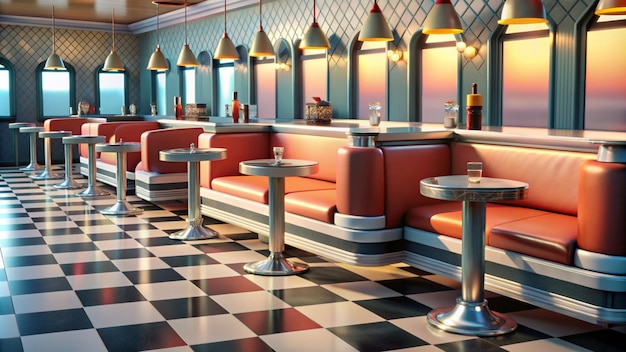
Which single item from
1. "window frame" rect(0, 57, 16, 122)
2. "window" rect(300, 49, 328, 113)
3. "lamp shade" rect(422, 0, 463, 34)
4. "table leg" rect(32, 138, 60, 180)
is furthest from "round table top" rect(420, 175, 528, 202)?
"window frame" rect(0, 57, 16, 122)

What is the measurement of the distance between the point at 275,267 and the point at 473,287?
167 centimetres

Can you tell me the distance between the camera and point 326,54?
33.3ft

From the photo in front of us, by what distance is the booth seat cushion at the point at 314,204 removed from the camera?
5.16 m

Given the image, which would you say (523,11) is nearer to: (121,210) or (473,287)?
(473,287)

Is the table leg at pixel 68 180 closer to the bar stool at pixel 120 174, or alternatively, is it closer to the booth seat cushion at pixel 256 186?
the bar stool at pixel 120 174

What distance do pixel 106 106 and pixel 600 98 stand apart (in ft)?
37.6

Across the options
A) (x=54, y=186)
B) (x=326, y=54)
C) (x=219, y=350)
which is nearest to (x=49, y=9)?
(x=54, y=186)

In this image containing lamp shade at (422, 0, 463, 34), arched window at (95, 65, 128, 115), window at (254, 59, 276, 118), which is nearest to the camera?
lamp shade at (422, 0, 463, 34)

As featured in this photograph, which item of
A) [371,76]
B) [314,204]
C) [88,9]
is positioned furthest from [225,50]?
[88,9]

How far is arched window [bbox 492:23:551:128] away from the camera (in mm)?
7090

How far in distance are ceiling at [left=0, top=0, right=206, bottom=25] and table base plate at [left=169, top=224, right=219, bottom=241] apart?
5.58 metres

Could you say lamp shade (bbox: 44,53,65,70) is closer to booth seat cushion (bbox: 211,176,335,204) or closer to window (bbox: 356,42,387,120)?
window (bbox: 356,42,387,120)

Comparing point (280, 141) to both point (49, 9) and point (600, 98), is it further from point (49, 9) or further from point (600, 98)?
point (49, 9)

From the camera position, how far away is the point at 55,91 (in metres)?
14.8
